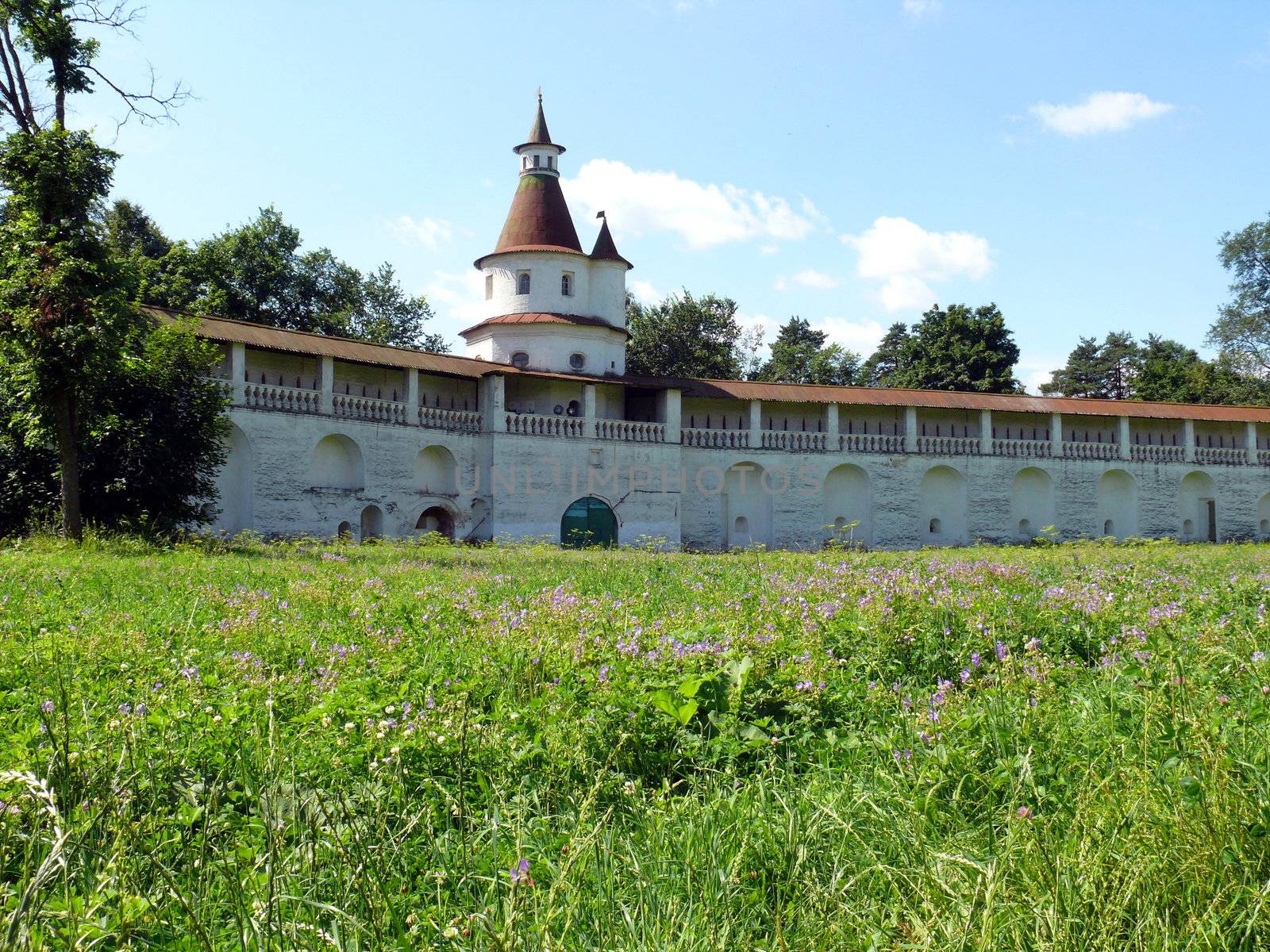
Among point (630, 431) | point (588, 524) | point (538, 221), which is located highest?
point (538, 221)

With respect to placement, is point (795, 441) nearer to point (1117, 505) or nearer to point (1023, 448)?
point (1023, 448)

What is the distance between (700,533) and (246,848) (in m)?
31.2

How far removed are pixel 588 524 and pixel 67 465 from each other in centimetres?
1670

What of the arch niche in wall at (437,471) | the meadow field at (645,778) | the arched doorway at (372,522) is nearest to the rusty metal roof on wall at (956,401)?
the arch niche in wall at (437,471)

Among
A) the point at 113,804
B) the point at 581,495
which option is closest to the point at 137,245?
the point at 581,495

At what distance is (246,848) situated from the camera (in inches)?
125

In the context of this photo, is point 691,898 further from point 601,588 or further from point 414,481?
point 414,481

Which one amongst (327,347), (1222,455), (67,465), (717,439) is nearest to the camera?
(67,465)

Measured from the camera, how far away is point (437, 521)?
1215 inches

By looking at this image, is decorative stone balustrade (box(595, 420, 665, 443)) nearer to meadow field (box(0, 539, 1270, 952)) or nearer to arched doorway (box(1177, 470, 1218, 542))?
arched doorway (box(1177, 470, 1218, 542))

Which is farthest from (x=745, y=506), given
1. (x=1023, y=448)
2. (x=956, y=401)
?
(x=1023, y=448)

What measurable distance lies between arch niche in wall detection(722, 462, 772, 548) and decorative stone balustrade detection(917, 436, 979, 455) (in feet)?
20.1

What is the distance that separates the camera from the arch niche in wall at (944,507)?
1457 inches

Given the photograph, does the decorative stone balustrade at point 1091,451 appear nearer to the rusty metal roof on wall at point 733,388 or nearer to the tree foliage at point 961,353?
the rusty metal roof on wall at point 733,388
